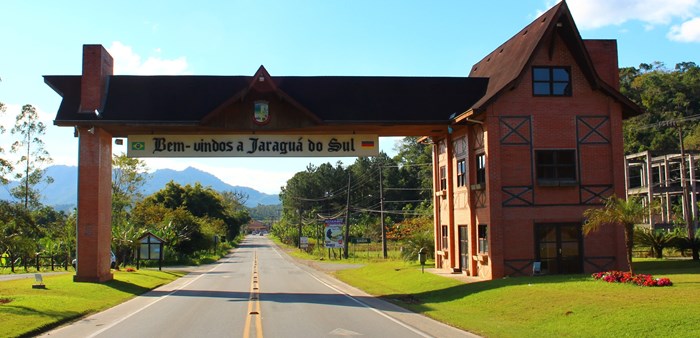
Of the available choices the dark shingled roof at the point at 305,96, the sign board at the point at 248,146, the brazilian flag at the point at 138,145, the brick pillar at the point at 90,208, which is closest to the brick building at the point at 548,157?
the dark shingled roof at the point at 305,96

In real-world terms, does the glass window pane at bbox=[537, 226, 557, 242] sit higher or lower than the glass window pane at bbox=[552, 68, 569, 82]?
lower

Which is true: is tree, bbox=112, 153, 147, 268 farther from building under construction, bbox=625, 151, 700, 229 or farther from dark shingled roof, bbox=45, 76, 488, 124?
building under construction, bbox=625, 151, 700, 229

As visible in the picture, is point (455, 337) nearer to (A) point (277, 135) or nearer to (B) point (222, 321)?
(B) point (222, 321)

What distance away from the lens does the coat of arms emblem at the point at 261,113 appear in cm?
2625

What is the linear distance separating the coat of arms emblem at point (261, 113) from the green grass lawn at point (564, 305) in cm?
844

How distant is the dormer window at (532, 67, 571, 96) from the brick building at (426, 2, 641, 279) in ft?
0.14

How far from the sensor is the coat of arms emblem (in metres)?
26.2

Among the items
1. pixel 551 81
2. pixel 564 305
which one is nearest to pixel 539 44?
pixel 551 81

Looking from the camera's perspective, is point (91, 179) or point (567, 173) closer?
point (567, 173)

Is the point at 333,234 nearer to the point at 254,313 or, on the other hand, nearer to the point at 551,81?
the point at 551,81

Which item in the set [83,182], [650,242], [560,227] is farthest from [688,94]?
[83,182]

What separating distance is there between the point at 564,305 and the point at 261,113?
14894mm

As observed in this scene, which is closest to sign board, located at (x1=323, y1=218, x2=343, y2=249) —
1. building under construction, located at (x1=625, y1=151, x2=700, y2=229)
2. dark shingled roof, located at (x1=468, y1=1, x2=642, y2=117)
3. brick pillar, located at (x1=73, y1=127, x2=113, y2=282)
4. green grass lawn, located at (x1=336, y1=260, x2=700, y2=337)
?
building under construction, located at (x1=625, y1=151, x2=700, y2=229)

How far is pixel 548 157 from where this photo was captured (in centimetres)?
2588
